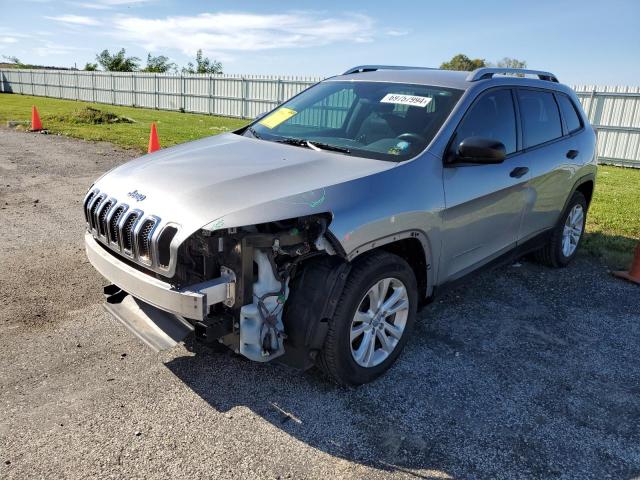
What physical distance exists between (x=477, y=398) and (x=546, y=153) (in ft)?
8.60

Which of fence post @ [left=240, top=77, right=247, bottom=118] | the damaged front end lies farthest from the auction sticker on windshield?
fence post @ [left=240, top=77, right=247, bottom=118]

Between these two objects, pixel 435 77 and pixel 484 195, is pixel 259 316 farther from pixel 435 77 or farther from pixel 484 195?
pixel 435 77

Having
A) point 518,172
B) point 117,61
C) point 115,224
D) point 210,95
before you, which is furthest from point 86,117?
point 117,61

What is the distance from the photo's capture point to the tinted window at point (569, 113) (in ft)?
18.0

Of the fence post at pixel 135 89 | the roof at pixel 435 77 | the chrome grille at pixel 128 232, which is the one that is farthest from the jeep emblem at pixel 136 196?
the fence post at pixel 135 89

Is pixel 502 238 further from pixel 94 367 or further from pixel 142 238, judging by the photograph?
pixel 94 367

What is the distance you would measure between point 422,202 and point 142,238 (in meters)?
1.74

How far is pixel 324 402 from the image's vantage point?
326cm

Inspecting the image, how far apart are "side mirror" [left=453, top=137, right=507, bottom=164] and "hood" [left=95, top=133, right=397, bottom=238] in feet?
1.82

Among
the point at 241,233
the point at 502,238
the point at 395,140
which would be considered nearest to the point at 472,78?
the point at 395,140

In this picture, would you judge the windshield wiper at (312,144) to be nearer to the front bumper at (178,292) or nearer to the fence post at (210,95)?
the front bumper at (178,292)

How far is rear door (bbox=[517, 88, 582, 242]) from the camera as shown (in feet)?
15.6

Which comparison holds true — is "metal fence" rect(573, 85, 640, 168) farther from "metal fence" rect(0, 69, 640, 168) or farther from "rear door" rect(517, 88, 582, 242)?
"rear door" rect(517, 88, 582, 242)

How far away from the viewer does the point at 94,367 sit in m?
3.50
